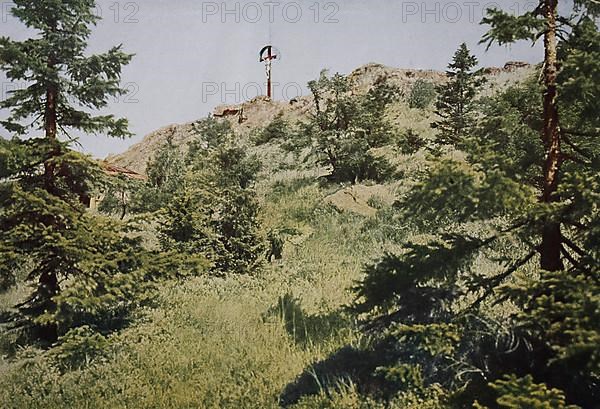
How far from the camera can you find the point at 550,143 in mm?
4176


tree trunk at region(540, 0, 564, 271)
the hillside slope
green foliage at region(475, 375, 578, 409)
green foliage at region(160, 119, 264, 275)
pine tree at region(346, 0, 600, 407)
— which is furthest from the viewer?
the hillside slope

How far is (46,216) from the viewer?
25.7 feet

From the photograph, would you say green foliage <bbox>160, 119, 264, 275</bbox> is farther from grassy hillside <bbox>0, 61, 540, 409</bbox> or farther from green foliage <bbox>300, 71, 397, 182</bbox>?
green foliage <bbox>300, 71, 397, 182</bbox>

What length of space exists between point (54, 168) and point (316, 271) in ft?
16.5

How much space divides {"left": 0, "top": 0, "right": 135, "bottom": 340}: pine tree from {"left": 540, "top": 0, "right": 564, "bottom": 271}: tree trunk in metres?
6.11

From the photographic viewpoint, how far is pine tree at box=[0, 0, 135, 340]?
24.2 ft

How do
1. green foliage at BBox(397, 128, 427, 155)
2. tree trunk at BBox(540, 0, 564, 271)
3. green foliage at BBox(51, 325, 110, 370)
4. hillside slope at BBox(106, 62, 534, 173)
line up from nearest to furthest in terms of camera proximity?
tree trunk at BBox(540, 0, 564, 271)
green foliage at BBox(51, 325, 110, 370)
green foliage at BBox(397, 128, 427, 155)
hillside slope at BBox(106, 62, 534, 173)

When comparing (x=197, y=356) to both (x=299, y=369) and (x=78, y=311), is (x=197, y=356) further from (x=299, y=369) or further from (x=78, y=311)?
(x=78, y=311)

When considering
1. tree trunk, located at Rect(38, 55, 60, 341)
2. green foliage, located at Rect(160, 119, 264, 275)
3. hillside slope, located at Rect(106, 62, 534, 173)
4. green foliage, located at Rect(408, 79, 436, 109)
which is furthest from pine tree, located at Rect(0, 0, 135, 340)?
hillside slope, located at Rect(106, 62, 534, 173)

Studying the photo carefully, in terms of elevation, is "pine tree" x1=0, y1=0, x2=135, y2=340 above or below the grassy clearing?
above

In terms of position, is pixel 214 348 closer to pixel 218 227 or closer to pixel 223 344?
pixel 223 344

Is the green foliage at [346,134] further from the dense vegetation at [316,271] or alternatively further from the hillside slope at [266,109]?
the hillside slope at [266,109]

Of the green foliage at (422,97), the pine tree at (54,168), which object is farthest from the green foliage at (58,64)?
the green foliage at (422,97)

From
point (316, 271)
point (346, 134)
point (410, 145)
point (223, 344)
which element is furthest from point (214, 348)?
point (410, 145)
